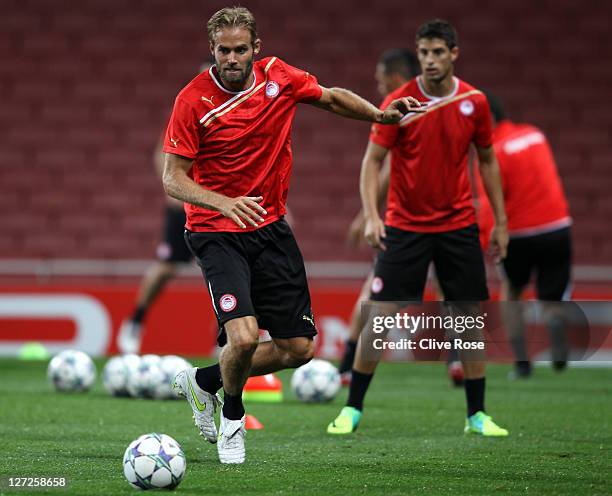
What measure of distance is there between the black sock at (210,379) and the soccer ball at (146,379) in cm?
272

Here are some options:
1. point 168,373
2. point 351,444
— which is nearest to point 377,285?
point 351,444

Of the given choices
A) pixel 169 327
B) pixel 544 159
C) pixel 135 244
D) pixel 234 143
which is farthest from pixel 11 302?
pixel 234 143

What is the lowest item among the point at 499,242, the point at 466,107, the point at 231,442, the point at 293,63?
the point at 231,442

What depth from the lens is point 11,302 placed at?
13234 millimetres

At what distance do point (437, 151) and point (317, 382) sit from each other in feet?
8.02

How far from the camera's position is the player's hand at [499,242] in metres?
6.95

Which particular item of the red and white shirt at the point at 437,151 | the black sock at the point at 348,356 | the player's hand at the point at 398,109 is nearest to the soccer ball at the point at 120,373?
the black sock at the point at 348,356

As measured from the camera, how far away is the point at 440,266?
274 inches

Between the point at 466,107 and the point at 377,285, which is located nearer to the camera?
the point at 466,107

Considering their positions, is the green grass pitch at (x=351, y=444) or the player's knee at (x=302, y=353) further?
the player's knee at (x=302, y=353)

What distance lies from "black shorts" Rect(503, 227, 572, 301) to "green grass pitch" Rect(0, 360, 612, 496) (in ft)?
3.24

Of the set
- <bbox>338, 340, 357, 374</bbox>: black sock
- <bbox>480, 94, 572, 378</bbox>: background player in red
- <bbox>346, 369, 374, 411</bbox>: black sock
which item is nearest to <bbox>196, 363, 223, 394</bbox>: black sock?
<bbox>346, 369, 374, 411</bbox>: black sock

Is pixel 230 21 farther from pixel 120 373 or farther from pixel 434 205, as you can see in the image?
pixel 120 373

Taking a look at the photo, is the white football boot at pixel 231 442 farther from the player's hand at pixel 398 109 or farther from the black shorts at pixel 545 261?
the black shorts at pixel 545 261
